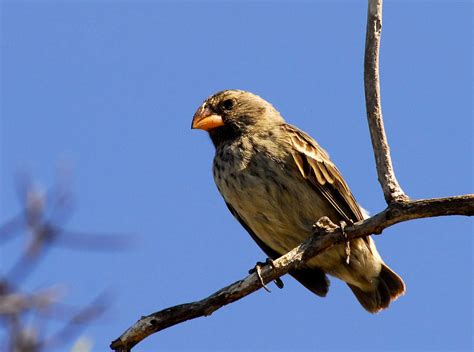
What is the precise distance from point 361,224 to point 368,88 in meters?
0.79

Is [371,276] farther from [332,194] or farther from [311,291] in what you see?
[332,194]

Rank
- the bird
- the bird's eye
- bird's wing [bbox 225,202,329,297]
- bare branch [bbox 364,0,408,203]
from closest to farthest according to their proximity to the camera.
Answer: bare branch [bbox 364,0,408,203] < the bird < bird's wing [bbox 225,202,329,297] < the bird's eye

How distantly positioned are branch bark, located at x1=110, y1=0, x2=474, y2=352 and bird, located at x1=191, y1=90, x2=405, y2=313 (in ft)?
3.90

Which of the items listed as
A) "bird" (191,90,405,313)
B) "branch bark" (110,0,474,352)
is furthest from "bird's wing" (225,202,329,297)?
"branch bark" (110,0,474,352)

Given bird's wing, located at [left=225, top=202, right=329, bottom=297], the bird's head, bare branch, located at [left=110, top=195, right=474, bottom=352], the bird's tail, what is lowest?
bare branch, located at [left=110, top=195, right=474, bottom=352]

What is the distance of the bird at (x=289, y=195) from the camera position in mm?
5602

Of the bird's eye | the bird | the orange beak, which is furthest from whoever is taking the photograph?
the bird's eye

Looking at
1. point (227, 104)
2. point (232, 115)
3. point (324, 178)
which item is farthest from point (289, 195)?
point (227, 104)

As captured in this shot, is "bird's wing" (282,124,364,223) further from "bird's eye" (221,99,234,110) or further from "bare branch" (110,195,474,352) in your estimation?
"bare branch" (110,195,474,352)

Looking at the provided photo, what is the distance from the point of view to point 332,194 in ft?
18.8

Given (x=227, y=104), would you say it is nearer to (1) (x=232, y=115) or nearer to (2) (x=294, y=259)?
(1) (x=232, y=115)

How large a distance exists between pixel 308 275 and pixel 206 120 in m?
1.63

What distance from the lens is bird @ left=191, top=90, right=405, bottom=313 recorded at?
18.4ft

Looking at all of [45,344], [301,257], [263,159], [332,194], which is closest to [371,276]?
[332,194]
